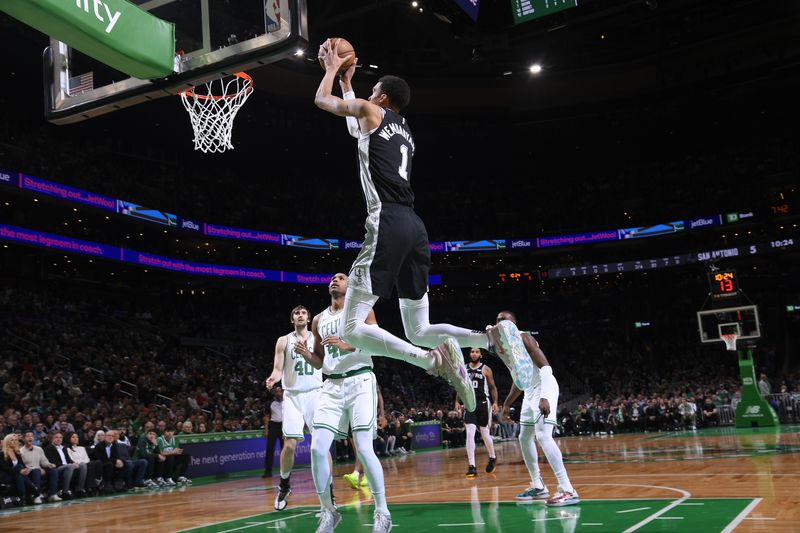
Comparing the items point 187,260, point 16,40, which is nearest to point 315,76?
point 187,260

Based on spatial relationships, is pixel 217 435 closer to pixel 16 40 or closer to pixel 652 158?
pixel 16 40

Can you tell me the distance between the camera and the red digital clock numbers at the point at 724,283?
22.6m

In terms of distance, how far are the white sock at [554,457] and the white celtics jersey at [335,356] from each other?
89.0 inches

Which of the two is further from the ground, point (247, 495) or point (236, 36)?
point (236, 36)

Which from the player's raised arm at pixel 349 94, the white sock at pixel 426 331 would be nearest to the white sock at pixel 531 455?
the white sock at pixel 426 331

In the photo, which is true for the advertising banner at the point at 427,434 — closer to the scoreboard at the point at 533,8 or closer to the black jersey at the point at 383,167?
the scoreboard at the point at 533,8

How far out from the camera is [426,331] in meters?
5.30

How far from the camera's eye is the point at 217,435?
17172mm

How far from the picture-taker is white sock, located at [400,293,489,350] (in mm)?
5207

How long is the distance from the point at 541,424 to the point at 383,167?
4189 millimetres

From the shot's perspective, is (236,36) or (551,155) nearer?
(236,36)

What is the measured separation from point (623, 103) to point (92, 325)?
86.9 feet

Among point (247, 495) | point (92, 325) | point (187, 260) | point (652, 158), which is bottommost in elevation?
point (247, 495)

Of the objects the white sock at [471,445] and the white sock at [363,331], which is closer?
the white sock at [363,331]
